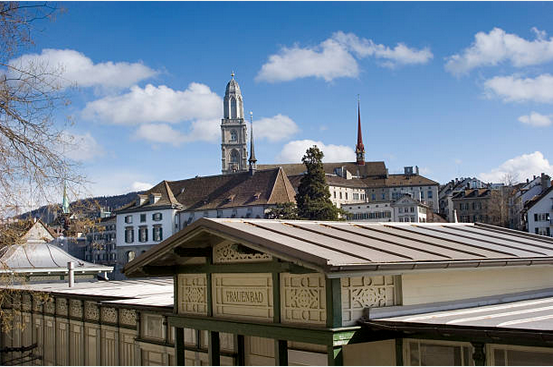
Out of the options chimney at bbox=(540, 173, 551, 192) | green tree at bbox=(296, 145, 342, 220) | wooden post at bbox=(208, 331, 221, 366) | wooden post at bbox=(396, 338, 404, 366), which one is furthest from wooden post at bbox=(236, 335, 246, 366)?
chimney at bbox=(540, 173, 551, 192)

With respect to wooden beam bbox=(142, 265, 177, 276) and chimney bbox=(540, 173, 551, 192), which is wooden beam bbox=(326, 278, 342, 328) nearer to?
wooden beam bbox=(142, 265, 177, 276)

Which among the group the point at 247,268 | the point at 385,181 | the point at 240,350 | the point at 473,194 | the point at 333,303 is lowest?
the point at 240,350

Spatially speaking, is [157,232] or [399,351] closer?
[399,351]

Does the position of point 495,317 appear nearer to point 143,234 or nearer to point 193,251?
point 193,251

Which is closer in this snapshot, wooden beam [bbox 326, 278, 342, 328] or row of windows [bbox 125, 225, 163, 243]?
wooden beam [bbox 326, 278, 342, 328]

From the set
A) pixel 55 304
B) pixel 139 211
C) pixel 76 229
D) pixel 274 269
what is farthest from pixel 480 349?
pixel 139 211

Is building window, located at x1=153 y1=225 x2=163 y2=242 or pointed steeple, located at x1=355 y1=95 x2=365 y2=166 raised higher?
pointed steeple, located at x1=355 y1=95 x2=365 y2=166

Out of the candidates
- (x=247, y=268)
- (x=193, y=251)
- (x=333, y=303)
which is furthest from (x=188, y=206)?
(x=333, y=303)

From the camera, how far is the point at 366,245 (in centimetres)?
1153

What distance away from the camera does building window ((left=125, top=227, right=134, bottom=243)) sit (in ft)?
359

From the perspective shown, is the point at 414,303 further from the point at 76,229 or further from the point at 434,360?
the point at 76,229

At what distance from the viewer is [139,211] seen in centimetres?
10906

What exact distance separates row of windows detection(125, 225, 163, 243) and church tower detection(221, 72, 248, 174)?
2839 inches

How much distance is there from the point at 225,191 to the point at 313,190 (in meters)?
27.5
